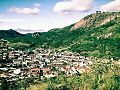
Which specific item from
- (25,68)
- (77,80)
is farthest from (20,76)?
(77,80)

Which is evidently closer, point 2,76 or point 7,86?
point 7,86

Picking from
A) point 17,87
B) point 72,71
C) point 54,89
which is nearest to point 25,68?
point 72,71

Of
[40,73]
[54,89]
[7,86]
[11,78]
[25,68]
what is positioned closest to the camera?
[54,89]

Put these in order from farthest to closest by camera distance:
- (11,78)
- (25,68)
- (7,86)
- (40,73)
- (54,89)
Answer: (25,68) → (40,73) → (11,78) → (7,86) → (54,89)

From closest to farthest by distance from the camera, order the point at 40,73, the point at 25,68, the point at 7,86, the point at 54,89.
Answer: the point at 54,89 → the point at 7,86 → the point at 40,73 → the point at 25,68

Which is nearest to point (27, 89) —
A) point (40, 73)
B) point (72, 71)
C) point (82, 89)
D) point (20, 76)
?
point (82, 89)

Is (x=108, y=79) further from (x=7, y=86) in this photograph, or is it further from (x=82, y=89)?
(x=7, y=86)

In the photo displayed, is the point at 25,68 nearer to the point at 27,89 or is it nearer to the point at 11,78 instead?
the point at 11,78

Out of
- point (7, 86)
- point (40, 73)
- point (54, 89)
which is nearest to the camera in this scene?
point (54, 89)

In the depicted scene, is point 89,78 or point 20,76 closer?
point 89,78
